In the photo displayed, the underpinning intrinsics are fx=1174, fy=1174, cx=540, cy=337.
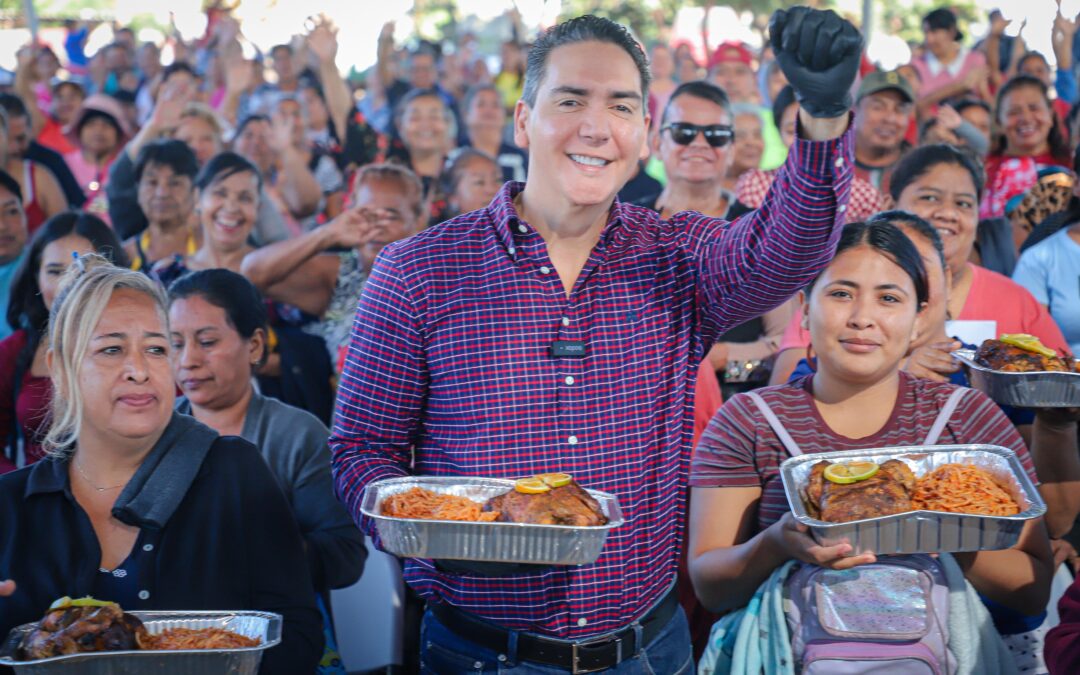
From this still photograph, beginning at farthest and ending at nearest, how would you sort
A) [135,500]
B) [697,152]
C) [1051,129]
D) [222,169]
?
1. [1051,129]
2. [222,169]
3. [697,152]
4. [135,500]

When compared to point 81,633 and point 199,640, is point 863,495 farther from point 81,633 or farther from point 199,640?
point 81,633

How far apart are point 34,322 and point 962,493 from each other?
349 centimetres

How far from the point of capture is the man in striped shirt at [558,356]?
230 cm

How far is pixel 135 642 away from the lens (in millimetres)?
2232

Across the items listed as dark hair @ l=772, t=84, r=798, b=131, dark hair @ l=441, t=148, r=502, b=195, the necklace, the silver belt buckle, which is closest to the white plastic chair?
the necklace

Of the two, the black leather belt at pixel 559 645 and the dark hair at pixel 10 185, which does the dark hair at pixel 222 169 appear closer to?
the dark hair at pixel 10 185

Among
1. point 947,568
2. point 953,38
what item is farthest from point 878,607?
point 953,38

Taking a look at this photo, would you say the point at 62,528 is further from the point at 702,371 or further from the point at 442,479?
the point at 702,371

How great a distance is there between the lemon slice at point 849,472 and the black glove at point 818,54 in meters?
0.79

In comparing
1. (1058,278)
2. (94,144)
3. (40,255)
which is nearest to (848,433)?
(1058,278)

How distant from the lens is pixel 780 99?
24.0 ft

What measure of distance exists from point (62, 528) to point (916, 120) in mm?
7778

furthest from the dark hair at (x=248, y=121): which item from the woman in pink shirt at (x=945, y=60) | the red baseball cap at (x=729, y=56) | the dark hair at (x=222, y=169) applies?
the woman in pink shirt at (x=945, y=60)

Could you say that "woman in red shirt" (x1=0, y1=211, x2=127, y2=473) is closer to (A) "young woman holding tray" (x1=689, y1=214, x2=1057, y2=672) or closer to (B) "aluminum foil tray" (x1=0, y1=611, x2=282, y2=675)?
(B) "aluminum foil tray" (x1=0, y1=611, x2=282, y2=675)
